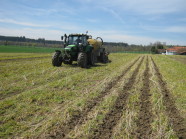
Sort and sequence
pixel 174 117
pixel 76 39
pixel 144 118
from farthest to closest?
pixel 76 39 < pixel 174 117 < pixel 144 118

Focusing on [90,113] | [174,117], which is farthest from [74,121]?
[174,117]

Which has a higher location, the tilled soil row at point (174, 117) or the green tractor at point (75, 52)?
the green tractor at point (75, 52)

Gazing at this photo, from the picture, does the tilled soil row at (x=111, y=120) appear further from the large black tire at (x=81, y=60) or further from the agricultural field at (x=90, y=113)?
the large black tire at (x=81, y=60)

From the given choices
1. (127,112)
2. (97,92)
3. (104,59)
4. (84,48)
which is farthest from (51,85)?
(104,59)

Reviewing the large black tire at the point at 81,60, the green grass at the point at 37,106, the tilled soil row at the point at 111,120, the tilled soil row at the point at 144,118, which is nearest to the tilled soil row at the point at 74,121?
the green grass at the point at 37,106

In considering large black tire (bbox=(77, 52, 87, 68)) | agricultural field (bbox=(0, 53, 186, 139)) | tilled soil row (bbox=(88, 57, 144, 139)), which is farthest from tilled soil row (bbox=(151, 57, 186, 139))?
large black tire (bbox=(77, 52, 87, 68))

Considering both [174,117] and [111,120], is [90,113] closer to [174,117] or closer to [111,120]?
[111,120]

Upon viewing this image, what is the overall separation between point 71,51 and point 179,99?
26.4ft

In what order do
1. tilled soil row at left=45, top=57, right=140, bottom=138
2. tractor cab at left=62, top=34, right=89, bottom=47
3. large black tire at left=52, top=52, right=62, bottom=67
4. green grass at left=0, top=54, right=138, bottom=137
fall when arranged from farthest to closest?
tractor cab at left=62, top=34, right=89, bottom=47
large black tire at left=52, top=52, right=62, bottom=67
green grass at left=0, top=54, right=138, bottom=137
tilled soil row at left=45, top=57, right=140, bottom=138

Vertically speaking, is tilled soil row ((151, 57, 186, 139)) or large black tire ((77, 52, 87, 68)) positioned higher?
large black tire ((77, 52, 87, 68))

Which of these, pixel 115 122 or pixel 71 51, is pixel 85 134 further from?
pixel 71 51

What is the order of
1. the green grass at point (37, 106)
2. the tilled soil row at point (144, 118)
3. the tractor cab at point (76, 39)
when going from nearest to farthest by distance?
the tilled soil row at point (144, 118), the green grass at point (37, 106), the tractor cab at point (76, 39)

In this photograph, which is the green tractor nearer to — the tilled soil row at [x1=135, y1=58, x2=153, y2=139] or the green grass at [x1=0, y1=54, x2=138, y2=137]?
the green grass at [x1=0, y1=54, x2=138, y2=137]

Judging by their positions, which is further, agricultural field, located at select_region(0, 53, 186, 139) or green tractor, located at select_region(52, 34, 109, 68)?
green tractor, located at select_region(52, 34, 109, 68)
